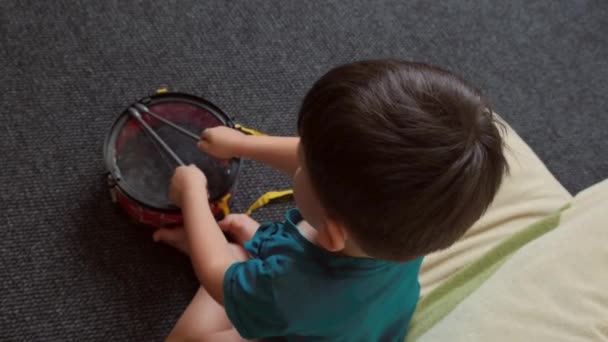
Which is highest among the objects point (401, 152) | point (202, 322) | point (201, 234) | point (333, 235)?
point (401, 152)

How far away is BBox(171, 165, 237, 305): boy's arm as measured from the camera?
87 cm

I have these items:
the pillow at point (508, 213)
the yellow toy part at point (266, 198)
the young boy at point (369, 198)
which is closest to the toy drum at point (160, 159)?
the yellow toy part at point (266, 198)

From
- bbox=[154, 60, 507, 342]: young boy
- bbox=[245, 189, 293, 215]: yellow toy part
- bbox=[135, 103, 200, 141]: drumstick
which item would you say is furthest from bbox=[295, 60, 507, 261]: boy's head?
bbox=[245, 189, 293, 215]: yellow toy part

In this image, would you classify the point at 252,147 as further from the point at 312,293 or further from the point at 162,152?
the point at 312,293

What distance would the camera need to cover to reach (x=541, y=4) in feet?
5.82

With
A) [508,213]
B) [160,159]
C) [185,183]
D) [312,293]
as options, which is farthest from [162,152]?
[508,213]

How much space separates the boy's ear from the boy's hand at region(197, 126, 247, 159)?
0.36 metres

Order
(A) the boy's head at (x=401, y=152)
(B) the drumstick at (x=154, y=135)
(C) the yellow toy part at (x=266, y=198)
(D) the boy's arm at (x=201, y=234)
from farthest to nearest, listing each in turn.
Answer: (C) the yellow toy part at (x=266, y=198) < (B) the drumstick at (x=154, y=135) < (D) the boy's arm at (x=201, y=234) < (A) the boy's head at (x=401, y=152)

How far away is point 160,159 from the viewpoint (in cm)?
110

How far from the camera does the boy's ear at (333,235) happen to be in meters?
0.67

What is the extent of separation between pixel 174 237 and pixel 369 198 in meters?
0.61

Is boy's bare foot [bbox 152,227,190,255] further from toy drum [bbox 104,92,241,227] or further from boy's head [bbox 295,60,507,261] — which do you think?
boy's head [bbox 295,60,507,261]

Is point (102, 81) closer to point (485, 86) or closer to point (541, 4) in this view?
point (485, 86)

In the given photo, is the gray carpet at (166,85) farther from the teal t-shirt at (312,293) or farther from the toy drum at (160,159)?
the teal t-shirt at (312,293)
